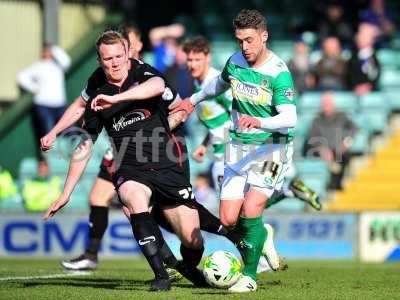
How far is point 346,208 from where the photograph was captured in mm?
17547

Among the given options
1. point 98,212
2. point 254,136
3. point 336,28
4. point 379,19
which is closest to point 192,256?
point 254,136

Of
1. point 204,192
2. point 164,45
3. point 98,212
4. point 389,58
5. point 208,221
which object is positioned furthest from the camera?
point 389,58

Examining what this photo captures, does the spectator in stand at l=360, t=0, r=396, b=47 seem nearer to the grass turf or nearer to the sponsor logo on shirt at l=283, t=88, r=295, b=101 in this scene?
A: the grass turf

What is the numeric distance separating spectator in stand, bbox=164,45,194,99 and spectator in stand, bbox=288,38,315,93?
5.86ft

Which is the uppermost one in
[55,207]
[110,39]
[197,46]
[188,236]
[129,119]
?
[110,39]

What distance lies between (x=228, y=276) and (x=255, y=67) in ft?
5.89

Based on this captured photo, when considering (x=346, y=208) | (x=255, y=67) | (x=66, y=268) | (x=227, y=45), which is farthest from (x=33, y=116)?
(x=255, y=67)

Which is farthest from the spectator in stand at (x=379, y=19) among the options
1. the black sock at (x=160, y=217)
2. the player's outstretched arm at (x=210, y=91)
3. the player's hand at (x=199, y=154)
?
the black sock at (x=160, y=217)

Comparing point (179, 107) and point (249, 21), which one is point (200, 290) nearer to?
point (179, 107)

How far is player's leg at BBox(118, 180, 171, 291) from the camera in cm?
876

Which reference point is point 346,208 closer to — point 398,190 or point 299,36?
point 398,190

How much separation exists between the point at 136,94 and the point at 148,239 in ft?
3.83

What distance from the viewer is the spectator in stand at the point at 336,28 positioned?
782 inches

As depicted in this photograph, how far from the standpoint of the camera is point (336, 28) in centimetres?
1998
